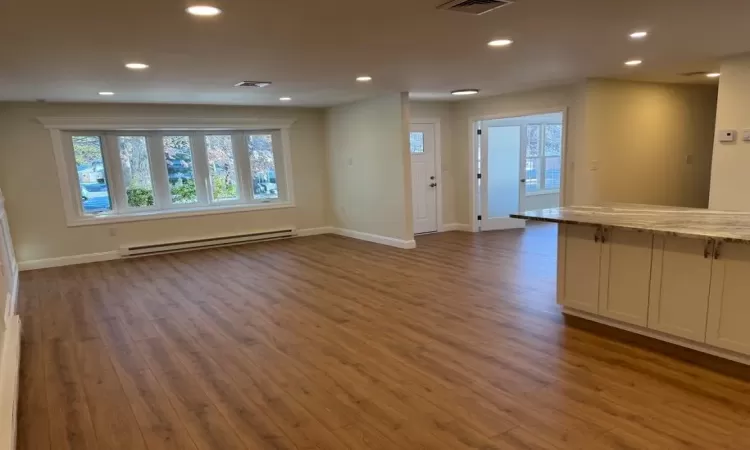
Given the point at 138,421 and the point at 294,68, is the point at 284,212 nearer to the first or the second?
the point at 294,68

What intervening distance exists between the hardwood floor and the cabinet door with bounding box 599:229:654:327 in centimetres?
25

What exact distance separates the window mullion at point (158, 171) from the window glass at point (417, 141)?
12.9 ft

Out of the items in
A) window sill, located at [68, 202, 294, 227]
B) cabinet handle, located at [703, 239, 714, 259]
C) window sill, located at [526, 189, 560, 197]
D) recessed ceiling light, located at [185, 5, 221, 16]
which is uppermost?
recessed ceiling light, located at [185, 5, 221, 16]

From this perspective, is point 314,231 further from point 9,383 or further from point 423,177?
point 9,383

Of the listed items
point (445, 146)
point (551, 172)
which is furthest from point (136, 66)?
point (551, 172)

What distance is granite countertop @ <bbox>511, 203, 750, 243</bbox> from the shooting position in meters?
2.79

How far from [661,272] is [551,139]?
6547 millimetres

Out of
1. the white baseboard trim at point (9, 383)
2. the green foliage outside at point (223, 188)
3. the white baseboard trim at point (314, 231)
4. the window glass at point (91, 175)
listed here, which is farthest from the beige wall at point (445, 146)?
the white baseboard trim at point (9, 383)

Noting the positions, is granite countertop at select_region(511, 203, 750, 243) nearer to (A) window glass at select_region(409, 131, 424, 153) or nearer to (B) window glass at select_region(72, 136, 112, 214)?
(A) window glass at select_region(409, 131, 424, 153)

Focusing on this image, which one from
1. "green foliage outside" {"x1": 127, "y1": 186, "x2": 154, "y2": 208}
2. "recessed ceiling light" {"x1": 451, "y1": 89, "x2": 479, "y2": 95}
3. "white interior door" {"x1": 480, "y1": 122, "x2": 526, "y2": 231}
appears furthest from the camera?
"white interior door" {"x1": 480, "y1": 122, "x2": 526, "y2": 231}

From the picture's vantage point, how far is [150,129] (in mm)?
6914

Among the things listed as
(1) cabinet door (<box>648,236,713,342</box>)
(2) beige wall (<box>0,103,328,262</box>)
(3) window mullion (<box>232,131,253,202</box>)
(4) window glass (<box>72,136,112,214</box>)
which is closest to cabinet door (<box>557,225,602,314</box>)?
(1) cabinet door (<box>648,236,713,342</box>)

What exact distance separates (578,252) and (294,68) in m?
2.93

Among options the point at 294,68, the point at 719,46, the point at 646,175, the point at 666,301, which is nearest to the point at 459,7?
the point at 294,68
